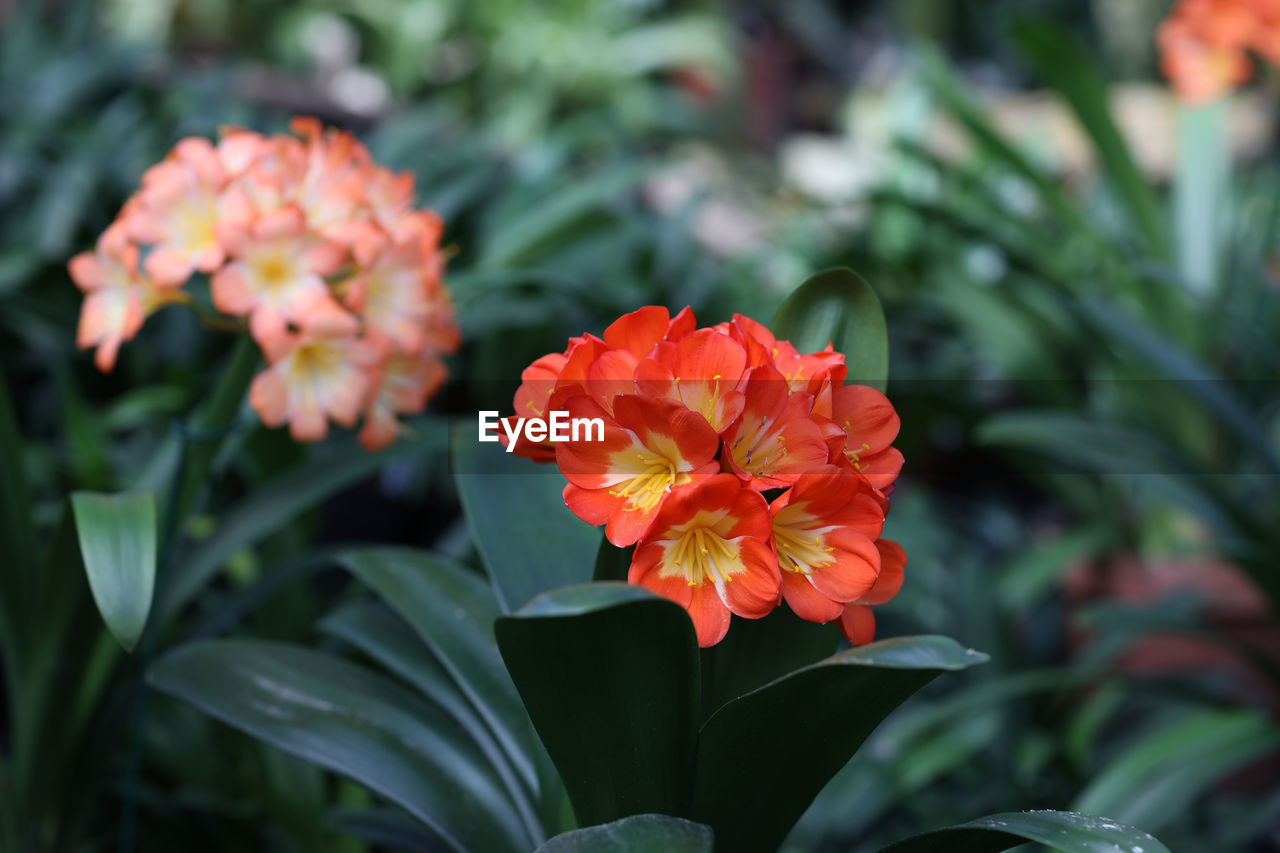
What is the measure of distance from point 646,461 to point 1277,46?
4.89ft

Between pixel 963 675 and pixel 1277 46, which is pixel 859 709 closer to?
pixel 963 675

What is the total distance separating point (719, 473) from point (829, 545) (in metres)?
0.07

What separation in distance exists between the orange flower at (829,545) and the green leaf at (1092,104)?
130 cm

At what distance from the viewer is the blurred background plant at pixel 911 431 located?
2.95 feet

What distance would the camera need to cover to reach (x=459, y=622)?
652 mm

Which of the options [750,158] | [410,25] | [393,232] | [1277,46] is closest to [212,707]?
[393,232]

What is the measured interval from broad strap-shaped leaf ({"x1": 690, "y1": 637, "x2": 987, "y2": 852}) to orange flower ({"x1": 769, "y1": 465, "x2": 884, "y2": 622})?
34 millimetres

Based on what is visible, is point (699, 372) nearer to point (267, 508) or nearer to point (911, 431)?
point (267, 508)

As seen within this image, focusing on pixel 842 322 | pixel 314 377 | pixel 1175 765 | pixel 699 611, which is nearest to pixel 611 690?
pixel 699 611

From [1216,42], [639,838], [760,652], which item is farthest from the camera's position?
[1216,42]

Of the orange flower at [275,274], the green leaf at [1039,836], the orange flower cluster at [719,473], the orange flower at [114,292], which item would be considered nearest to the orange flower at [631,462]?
the orange flower cluster at [719,473]

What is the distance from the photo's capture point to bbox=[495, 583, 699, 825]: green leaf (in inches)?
16.1

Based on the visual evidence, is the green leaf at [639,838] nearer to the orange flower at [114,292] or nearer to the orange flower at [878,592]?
the orange flower at [878,592]

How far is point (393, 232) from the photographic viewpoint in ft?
2.50
